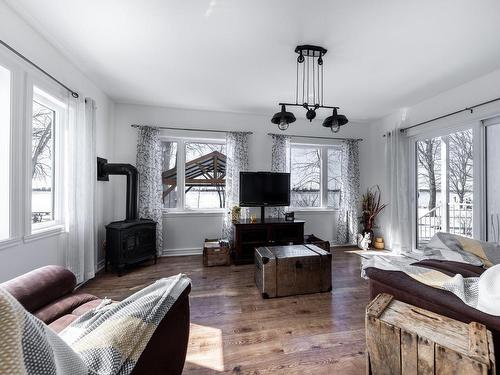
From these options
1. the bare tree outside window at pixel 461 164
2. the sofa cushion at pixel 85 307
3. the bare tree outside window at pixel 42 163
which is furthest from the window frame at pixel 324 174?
the bare tree outside window at pixel 42 163

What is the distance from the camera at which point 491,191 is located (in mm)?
2691

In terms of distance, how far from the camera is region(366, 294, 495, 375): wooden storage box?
875 mm

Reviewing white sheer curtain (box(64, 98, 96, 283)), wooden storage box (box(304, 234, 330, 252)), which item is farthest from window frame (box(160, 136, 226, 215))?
wooden storage box (box(304, 234, 330, 252))

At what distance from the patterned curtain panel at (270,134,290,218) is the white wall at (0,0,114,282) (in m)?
2.64

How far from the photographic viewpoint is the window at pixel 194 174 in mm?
3803

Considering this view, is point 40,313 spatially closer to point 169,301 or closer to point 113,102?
point 169,301

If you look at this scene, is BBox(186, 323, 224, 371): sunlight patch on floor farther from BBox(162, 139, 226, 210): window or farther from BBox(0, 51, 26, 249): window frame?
BBox(162, 139, 226, 210): window

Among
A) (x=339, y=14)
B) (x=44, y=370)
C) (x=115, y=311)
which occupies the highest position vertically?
(x=339, y=14)

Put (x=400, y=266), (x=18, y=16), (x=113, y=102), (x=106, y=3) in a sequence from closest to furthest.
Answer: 1. (x=400, y=266)
2. (x=106, y=3)
3. (x=18, y=16)
4. (x=113, y=102)

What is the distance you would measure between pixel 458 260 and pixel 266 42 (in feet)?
7.86

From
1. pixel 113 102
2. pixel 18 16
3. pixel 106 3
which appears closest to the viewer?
pixel 106 3

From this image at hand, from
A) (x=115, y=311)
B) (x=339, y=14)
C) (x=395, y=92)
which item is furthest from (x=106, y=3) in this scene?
(x=395, y=92)

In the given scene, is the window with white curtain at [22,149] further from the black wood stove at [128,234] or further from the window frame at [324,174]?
the window frame at [324,174]

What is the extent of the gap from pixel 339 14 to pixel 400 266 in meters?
1.86
